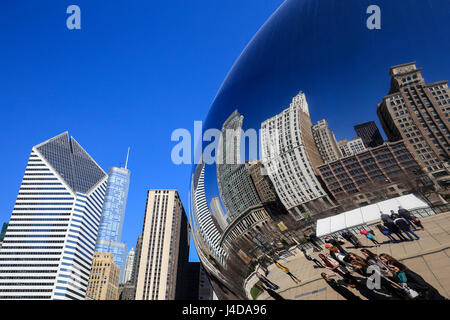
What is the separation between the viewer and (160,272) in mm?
93125

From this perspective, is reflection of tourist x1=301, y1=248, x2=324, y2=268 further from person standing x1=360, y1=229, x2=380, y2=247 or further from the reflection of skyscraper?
the reflection of skyscraper

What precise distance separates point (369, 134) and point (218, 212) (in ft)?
5.03

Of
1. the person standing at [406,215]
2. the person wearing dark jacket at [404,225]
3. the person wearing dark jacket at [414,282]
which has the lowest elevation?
the person wearing dark jacket at [414,282]

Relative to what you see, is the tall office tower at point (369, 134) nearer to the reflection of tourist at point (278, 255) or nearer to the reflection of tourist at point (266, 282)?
the reflection of tourist at point (278, 255)

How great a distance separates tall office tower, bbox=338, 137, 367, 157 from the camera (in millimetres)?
2027

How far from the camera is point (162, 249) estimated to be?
316 feet

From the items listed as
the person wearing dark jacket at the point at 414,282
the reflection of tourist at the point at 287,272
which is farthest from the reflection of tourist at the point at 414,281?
the reflection of tourist at the point at 287,272

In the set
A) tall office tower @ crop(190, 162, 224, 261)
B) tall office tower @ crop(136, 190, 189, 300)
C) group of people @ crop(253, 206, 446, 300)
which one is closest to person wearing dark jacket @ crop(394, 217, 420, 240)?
group of people @ crop(253, 206, 446, 300)

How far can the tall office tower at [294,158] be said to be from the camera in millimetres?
2160

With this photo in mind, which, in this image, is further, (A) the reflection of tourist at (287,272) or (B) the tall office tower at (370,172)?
(A) the reflection of tourist at (287,272)

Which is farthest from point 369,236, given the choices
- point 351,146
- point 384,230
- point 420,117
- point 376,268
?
point 420,117

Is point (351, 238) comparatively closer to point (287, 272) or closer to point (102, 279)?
point (287, 272)

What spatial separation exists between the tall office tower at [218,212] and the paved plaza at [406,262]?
62 centimetres

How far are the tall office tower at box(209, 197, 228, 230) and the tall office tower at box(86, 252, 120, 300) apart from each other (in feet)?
397
